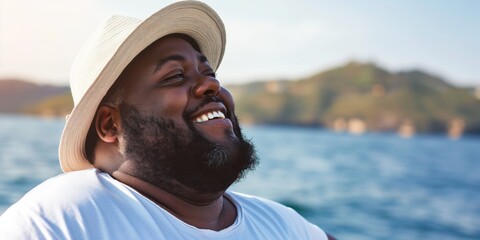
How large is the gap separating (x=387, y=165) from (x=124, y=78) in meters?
51.9

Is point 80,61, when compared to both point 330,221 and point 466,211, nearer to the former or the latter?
point 330,221

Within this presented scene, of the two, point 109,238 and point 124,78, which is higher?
point 124,78

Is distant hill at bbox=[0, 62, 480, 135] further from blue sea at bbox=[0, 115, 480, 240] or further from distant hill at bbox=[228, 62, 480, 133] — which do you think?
blue sea at bbox=[0, 115, 480, 240]

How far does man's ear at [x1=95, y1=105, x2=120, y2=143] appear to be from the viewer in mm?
2207

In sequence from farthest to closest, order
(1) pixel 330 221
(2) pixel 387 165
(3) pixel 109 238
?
1. (2) pixel 387 165
2. (1) pixel 330 221
3. (3) pixel 109 238

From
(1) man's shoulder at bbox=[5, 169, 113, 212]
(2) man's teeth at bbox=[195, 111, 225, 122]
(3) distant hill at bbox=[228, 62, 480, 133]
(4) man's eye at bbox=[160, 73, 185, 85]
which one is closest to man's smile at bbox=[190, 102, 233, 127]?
(2) man's teeth at bbox=[195, 111, 225, 122]

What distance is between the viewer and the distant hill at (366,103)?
108 m

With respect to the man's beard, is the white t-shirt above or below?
below

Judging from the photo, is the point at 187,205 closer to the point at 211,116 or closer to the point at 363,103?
the point at 211,116

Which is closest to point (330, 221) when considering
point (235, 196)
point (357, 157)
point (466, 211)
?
point (466, 211)

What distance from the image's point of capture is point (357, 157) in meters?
59.5

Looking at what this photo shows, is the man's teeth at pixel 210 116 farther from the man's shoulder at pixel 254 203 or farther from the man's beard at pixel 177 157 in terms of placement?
the man's shoulder at pixel 254 203

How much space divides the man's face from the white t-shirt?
14 cm

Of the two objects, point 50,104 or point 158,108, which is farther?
point 50,104
